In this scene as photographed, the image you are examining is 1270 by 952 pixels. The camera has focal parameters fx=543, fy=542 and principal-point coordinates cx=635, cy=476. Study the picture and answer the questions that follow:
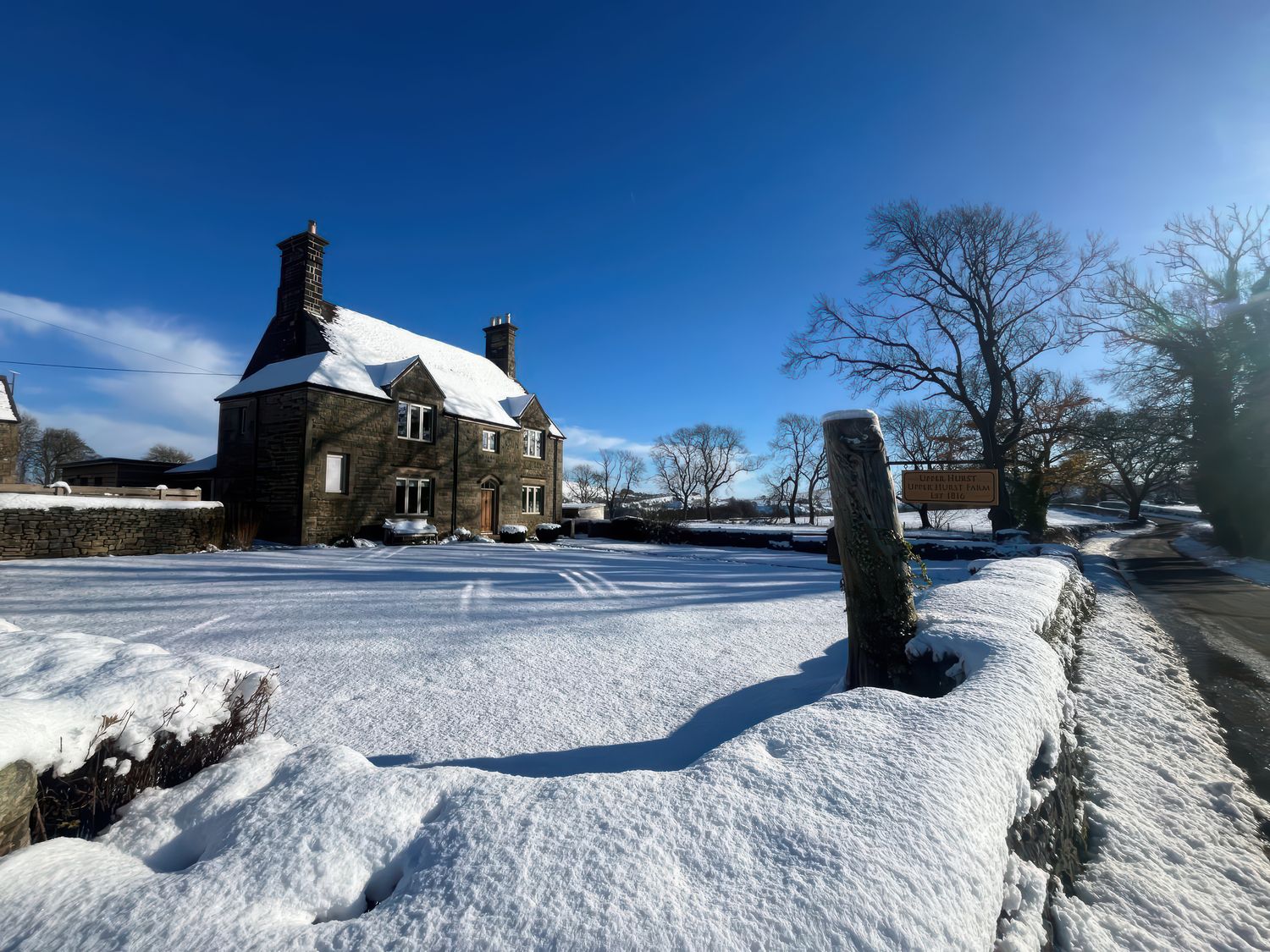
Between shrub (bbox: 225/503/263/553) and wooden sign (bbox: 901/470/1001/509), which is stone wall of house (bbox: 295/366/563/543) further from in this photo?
wooden sign (bbox: 901/470/1001/509)

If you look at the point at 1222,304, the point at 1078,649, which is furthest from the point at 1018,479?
the point at 1078,649

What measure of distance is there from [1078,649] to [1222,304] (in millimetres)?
23793

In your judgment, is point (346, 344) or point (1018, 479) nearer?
point (346, 344)

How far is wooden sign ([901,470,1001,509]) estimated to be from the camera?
25.5 ft

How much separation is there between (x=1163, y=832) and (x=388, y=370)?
22346 mm

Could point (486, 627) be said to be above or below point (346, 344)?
below

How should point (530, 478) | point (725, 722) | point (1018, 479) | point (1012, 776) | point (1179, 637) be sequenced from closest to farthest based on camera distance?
1. point (1012, 776)
2. point (725, 722)
3. point (1179, 637)
4. point (1018, 479)
5. point (530, 478)

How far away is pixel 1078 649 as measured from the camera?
6.94 metres

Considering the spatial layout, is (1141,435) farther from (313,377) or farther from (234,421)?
(234,421)

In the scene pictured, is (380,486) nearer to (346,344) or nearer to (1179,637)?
(346,344)

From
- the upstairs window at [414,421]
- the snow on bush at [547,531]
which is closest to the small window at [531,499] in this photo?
the snow on bush at [547,531]

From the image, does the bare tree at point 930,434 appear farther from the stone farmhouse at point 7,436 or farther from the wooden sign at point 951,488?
the stone farmhouse at point 7,436

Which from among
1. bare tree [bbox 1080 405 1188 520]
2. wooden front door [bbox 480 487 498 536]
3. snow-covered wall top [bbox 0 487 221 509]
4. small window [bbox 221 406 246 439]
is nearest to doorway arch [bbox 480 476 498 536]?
wooden front door [bbox 480 487 498 536]

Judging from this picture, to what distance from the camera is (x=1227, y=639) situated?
823 centimetres
